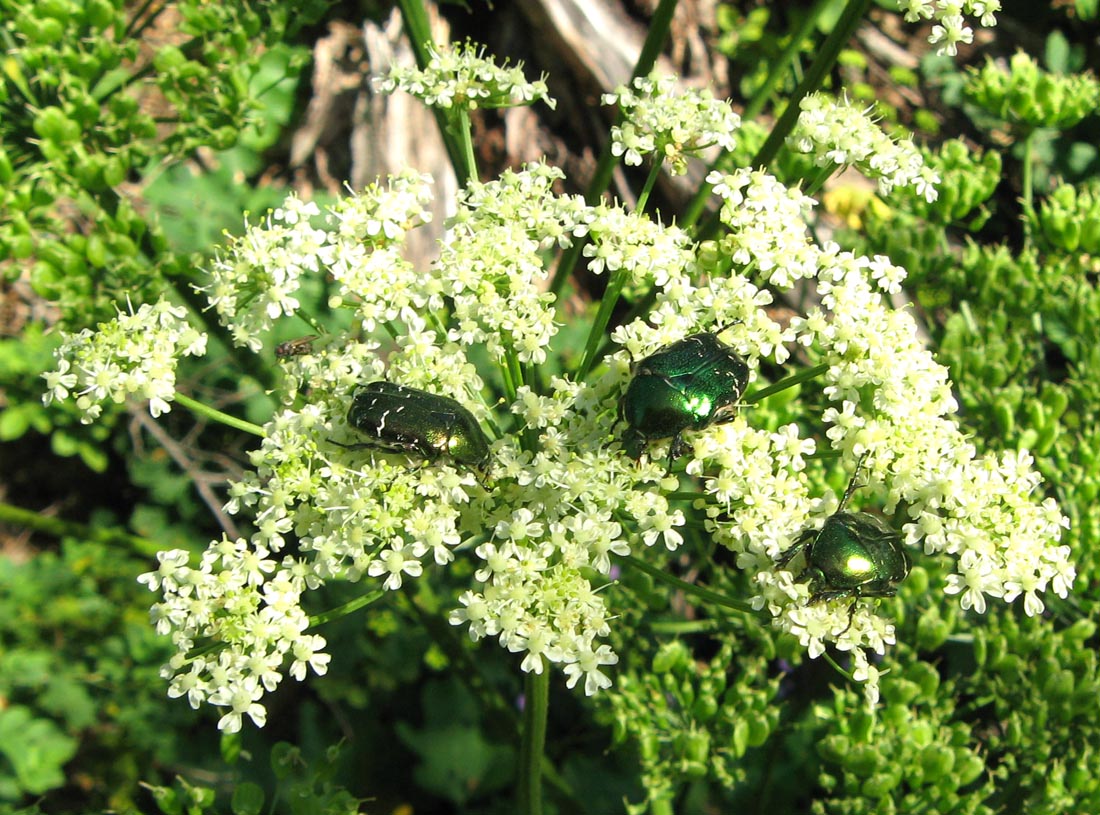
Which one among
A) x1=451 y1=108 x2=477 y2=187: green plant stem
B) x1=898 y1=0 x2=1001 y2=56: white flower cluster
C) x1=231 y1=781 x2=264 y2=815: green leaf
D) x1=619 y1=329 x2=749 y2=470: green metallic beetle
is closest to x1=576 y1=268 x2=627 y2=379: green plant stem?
x1=619 y1=329 x2=749 y2=470: green metallic beetle

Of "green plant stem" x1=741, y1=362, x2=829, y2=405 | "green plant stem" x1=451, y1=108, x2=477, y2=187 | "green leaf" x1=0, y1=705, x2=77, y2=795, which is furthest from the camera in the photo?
"green leaf" x1=0, y1=705, x2=77, y2=795

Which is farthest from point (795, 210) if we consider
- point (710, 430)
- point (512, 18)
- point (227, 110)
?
point (512, 18)

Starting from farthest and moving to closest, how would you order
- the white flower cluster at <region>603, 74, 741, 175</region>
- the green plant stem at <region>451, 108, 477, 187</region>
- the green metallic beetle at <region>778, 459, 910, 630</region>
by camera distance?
the green plant stem at <region>451, 108, 477, 187</region>
the white flower cluster at <region>603, 74, 741, 175</region>
the green metallic beetle at <region>778, 459, 910, 630</region>

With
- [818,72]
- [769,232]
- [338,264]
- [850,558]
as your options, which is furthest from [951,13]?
[338,264]

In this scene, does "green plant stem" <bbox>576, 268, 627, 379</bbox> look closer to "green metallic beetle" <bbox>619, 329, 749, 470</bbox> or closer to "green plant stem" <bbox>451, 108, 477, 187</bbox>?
"green metallic beetle" <bbox>619, 329, 749, 470</bbox>

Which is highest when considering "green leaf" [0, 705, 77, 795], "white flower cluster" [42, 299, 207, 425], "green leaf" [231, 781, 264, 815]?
"white flower cluster" [42, 299, 207, 425]

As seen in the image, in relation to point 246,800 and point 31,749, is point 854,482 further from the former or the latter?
point 31,749

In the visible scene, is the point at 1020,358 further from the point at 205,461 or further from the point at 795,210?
the point at 205,461
